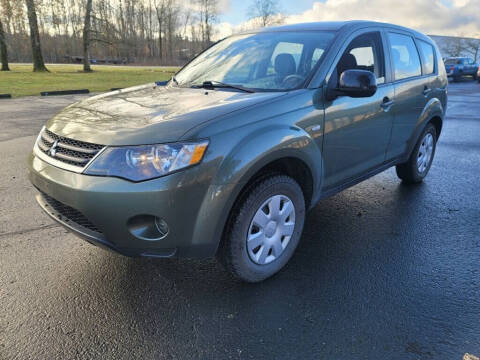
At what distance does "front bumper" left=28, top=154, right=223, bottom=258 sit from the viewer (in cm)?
208

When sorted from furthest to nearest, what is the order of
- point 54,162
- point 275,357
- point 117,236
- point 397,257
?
point 397,257 < point 54,162 < point 117,236 < point 275,357

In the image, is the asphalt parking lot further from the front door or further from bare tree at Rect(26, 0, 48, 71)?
bare tree at Rect(26, 0, 48, 71)

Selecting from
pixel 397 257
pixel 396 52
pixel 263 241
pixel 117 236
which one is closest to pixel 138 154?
pixel 117 236

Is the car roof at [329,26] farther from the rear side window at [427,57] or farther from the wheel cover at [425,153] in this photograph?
the wheel cover at [425,153]

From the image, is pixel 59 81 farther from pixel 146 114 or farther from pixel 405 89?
pixel 146 114

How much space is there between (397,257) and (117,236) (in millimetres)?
2157

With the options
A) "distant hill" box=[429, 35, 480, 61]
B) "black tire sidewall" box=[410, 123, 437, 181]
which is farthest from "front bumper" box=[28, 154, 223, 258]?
"distant hill" box=[429, 35, 480, 61]

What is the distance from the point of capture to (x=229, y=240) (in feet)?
7.94

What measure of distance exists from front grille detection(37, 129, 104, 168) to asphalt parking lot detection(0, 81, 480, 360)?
0.91 meters

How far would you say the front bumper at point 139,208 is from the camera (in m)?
2.08

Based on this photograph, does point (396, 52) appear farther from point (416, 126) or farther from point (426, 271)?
point (426, 271)

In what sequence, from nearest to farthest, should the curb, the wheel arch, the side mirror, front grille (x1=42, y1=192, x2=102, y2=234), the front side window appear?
front grille (x1=42, y1=192, x2=102, y2=234) → the side mirror → the front side window → the wheel arch → the curb

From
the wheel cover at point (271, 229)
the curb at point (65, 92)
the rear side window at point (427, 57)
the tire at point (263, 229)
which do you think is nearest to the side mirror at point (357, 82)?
the tire at point (263, 229)

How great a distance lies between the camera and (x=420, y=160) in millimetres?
4715
